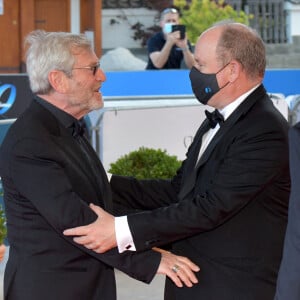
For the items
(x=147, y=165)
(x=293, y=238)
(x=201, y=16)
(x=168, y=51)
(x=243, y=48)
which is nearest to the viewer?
(x=293, y=238)

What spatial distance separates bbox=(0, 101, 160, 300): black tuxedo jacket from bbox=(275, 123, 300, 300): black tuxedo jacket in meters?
0.96

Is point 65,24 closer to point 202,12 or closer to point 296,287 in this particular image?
point 202,12

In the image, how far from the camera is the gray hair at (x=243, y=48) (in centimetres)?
337

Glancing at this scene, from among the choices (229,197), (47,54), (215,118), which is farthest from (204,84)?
(47,54)

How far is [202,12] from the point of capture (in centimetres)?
2039

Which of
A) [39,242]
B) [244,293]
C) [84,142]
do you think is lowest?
[244,293]

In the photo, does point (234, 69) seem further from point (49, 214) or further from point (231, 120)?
point (49, 214)

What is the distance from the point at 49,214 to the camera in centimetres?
316

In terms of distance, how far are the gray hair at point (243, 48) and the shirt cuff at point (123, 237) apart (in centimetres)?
75

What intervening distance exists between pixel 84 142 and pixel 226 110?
1.89 feet

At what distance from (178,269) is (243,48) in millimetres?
881

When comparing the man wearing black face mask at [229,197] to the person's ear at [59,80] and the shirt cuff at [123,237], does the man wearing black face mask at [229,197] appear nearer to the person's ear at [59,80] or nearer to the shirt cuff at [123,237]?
the shirt cuff at [123,237]

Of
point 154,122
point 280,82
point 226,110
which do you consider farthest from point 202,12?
point 226,110

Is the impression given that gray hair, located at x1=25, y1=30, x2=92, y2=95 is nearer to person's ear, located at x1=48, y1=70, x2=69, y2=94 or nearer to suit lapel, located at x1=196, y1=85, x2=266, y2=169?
person's ear, located at x1=48, y1=70, x2=69, y2=94
